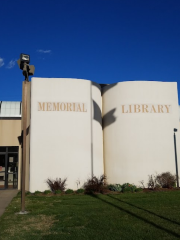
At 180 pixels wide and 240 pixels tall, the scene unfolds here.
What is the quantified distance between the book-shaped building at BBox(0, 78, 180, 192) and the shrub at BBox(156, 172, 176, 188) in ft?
1.58

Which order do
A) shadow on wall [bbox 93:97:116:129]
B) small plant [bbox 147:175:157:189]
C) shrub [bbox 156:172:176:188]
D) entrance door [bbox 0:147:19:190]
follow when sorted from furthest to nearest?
entrance door [bbox 0:147:19:190], shadow on wall [bbox 93:97:116:129], shrub [bbox 156:172:176:188], small plant [bbox 147:175:157:189]

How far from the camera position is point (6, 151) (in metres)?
17.5

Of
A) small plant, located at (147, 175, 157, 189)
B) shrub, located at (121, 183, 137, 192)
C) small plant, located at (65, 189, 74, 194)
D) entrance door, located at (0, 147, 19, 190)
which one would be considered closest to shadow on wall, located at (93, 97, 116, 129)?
shrub, located at (121, 183, 137, 192)

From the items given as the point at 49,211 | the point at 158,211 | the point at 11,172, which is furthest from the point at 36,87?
the point at 158,211

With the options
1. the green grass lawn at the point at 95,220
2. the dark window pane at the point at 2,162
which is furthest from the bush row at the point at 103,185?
the dark window pane at the point at 2,162

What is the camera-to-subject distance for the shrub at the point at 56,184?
14.8 m

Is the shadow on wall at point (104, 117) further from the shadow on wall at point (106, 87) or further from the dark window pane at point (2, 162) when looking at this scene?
the dark window pane at point (2, 162)

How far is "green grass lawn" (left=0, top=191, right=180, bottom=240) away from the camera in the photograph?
6723 mm

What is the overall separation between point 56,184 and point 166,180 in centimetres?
624

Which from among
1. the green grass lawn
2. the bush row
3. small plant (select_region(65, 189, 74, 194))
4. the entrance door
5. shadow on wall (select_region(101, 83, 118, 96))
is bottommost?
the green grass lawn

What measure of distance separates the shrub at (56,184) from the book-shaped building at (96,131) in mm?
293

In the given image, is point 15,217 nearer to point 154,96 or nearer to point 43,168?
point 43,168

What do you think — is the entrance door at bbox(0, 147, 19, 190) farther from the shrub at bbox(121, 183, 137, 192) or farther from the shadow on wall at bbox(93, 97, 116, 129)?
the shrub at bbox(121, 183, 137, 192)

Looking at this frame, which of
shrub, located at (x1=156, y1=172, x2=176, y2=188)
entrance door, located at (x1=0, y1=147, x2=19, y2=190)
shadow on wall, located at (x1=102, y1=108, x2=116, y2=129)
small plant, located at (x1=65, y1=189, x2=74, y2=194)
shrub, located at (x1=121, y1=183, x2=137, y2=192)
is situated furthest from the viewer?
entrance door, located at (x1=0, y1=147, x2=19, y2=190)
